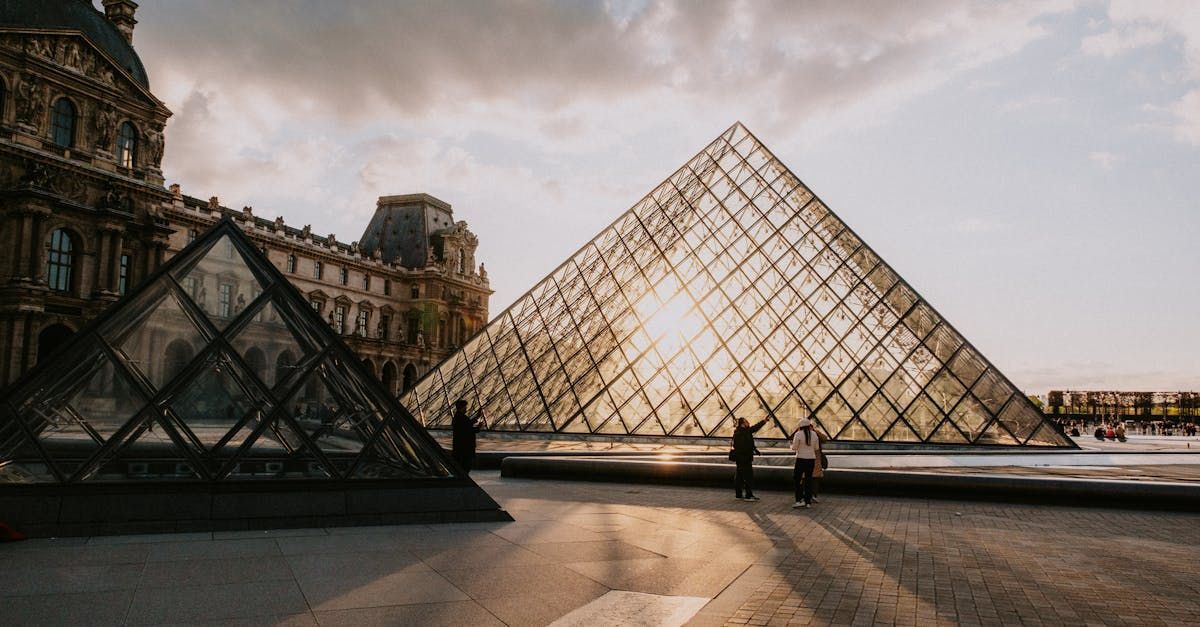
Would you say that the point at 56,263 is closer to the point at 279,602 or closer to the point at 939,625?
the point at 279,602

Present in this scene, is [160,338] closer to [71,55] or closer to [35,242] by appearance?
[35,242]

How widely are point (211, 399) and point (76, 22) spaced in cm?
4239

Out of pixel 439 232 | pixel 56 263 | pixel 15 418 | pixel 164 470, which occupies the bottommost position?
pixel 164 470

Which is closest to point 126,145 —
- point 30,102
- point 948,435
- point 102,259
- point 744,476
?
point 30,102

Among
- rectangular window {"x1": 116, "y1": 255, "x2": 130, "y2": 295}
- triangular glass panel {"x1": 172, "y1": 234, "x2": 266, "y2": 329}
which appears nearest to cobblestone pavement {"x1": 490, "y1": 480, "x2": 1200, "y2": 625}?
triangular glass panel {"x1": 172, "y1": 234, "x2": 266, "y2": 329}

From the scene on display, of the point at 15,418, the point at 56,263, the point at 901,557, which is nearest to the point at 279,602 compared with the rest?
the point at 15,418

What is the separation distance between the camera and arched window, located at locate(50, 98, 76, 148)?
37.4 m

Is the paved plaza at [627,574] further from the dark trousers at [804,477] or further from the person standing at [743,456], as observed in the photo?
the person standing at [743,456]

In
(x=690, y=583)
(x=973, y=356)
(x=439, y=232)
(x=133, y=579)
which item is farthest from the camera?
(x=439, y=232)

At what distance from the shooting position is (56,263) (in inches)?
1490

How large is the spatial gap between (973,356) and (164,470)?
719 inches

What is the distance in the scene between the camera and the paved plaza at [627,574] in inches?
164

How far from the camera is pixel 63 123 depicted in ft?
124

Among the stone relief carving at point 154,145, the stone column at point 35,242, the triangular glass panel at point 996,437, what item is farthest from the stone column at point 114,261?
the triangular glass panel at point 996,437
